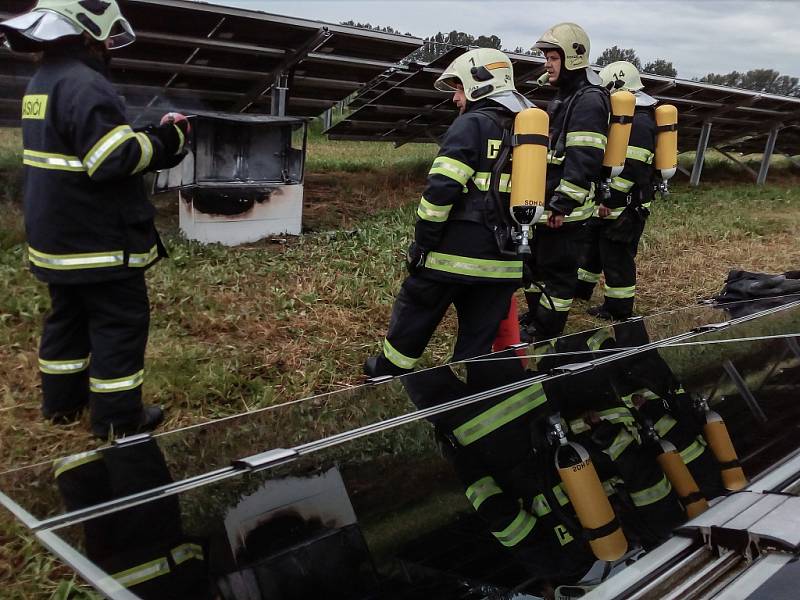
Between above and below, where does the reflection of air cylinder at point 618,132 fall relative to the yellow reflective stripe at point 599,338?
above

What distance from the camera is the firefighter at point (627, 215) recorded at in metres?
4.71

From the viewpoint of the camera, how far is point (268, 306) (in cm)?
458

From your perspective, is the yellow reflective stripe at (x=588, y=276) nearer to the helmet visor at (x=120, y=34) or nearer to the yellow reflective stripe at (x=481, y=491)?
the helmet visor at (x=120, y=34)

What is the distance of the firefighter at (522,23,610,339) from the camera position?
13.1 feet

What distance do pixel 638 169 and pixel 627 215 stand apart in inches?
12.6

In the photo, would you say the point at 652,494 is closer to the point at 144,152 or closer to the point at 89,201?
the point at 144,152

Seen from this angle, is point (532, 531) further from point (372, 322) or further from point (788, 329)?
point (372, 322)

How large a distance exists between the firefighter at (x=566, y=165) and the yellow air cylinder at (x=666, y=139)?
0.77 meters

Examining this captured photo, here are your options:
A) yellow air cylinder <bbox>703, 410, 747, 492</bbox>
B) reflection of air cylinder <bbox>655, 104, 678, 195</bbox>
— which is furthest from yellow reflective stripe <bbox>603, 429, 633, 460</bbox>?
reflection of air cylinder <bbox>655, 104, 678, 195</bbox>

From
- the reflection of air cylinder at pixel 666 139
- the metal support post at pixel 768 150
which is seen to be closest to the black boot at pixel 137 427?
the reflection of air cylinder at pixel 666 139

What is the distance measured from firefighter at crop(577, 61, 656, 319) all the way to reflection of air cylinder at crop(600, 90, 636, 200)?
275 mm

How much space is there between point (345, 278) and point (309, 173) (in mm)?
4237

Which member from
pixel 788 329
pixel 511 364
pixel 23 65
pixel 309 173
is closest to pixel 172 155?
pixel 511 364

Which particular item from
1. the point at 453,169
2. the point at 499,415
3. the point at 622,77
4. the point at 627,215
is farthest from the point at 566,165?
the point at 499,415
